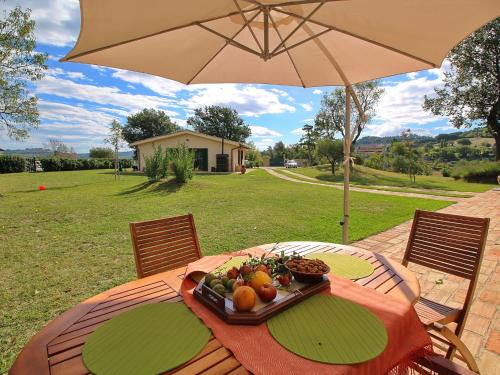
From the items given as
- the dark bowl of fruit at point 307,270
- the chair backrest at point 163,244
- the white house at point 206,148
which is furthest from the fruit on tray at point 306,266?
the white house at point 206,148

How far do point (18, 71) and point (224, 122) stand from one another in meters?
40.2

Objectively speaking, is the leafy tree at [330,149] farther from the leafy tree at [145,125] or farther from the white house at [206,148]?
the leafy tree at [145,125]

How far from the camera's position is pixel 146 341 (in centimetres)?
117

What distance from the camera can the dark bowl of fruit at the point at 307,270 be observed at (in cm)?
151

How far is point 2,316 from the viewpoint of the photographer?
2.82 m

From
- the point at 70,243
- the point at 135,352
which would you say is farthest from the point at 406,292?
the point at 70,243

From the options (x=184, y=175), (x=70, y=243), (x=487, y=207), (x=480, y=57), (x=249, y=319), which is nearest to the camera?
(x=249, y=319)

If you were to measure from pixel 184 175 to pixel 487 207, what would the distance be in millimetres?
11062

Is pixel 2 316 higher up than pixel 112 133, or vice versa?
pixel 112 133

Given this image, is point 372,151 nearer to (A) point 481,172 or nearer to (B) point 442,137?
(B) point 442,137

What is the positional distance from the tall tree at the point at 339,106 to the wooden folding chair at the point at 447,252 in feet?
69.6

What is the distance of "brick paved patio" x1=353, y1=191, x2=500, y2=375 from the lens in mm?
2258

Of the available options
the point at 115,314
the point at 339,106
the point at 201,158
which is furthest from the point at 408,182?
the point at 115,314

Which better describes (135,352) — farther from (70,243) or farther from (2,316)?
(70,243)
